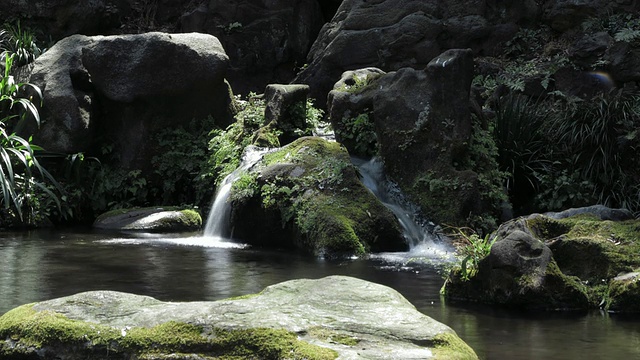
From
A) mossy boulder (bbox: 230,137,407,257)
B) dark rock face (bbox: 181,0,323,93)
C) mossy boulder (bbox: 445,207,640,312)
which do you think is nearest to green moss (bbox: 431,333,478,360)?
mossy boulder (bbox: 445,207,640,312)

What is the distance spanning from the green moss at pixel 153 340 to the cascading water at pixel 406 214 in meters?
6.35

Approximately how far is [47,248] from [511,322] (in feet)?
23.1

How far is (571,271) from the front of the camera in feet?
28.2

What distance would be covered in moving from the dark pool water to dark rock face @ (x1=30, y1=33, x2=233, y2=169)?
245 centimetres

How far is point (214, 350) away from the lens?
5.04m

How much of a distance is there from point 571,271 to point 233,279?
11.7 feet

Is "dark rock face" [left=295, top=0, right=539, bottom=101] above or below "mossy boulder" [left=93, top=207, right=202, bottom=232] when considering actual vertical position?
above

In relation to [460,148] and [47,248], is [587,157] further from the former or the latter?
[47,248]

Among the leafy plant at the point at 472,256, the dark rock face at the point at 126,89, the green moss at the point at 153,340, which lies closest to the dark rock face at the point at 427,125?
the dark rock face at the point at 126,89

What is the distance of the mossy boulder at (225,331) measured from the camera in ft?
16.5

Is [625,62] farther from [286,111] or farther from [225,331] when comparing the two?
[225,331]

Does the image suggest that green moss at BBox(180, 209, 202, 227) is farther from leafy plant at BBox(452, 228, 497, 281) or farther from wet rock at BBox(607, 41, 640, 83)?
wet rock at BBox(607, 41, 640, 83)

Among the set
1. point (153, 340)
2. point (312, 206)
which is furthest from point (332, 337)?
point (312, 206)

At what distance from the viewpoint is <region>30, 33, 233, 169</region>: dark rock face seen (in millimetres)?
15391
